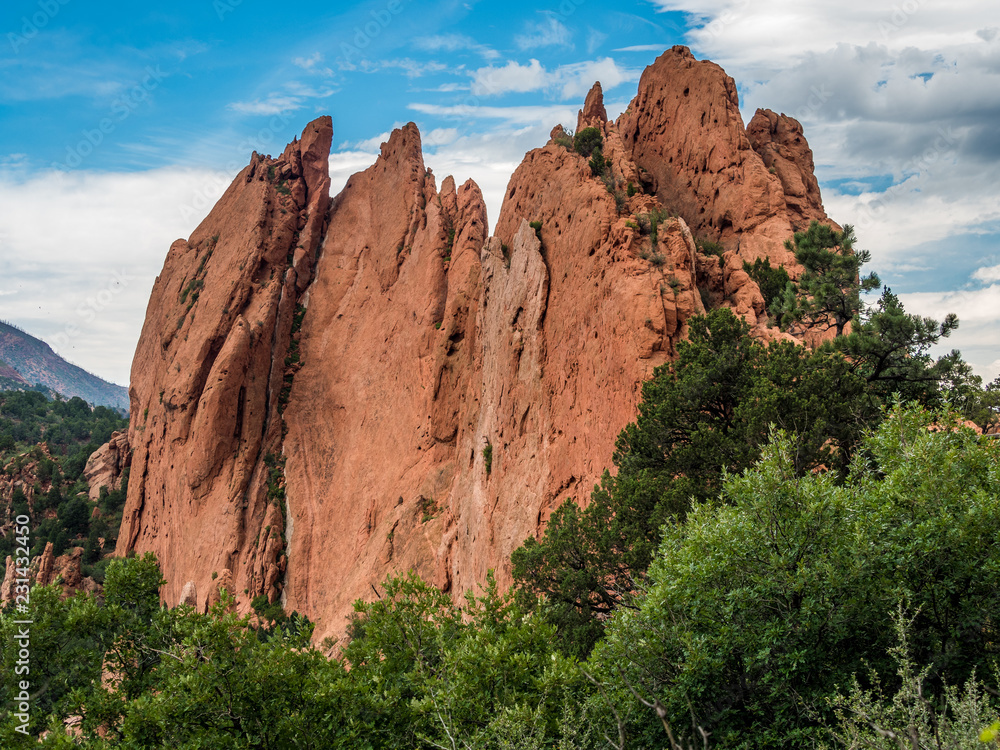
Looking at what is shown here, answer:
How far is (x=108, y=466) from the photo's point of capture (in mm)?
76688

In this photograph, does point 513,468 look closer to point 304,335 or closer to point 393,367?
point 393,367

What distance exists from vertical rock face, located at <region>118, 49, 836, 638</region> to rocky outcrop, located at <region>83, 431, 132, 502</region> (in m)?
13.9

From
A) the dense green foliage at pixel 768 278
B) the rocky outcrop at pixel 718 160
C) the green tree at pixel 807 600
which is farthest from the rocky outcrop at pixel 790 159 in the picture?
the green tree at pixel 807 600

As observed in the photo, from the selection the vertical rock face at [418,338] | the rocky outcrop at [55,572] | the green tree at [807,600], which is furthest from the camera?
the rocky outcrop at [55,572]

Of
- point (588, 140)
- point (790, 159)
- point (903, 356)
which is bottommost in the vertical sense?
point (903, 356)

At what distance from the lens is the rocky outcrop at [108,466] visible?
244 ft

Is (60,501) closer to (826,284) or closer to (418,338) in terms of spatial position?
(418,338)

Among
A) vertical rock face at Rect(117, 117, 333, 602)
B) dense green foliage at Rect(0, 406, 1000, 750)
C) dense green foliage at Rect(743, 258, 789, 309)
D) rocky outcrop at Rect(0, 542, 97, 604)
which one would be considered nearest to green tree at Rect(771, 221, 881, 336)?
dense green foliage at Rect(743, 258, 789, 309)

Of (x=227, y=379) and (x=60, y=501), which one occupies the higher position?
(x=227, y=379)

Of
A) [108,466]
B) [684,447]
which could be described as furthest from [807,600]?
[108,466]

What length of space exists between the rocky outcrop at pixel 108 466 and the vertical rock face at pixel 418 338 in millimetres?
13896

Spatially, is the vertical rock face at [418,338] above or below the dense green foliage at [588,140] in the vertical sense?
below

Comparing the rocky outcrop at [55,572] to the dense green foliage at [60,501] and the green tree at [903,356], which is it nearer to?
the dense green foliage at [60,501]

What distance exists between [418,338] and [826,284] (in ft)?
92.0
